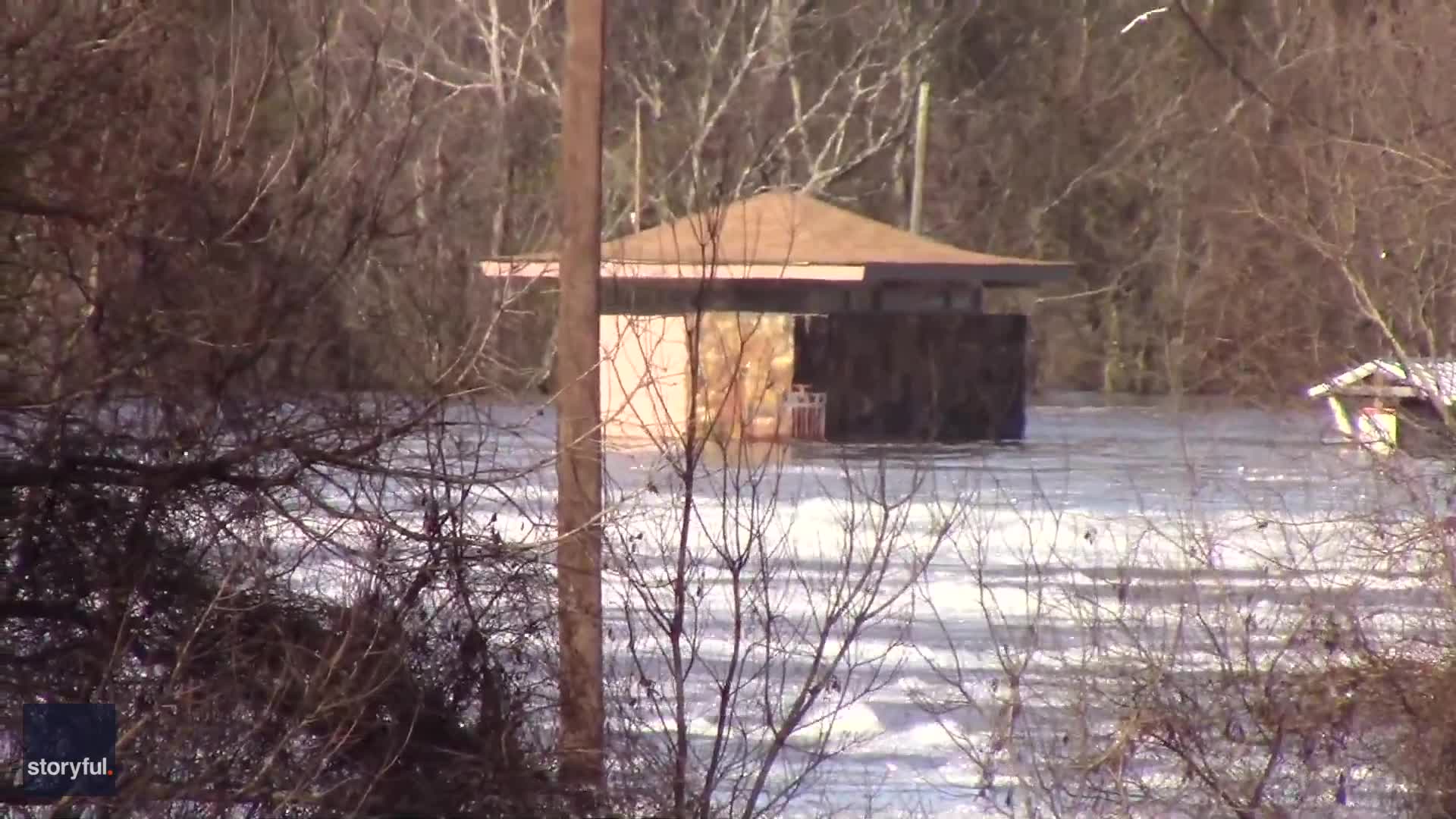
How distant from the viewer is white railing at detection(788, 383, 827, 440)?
2820cm

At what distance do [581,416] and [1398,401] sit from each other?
5.28 m

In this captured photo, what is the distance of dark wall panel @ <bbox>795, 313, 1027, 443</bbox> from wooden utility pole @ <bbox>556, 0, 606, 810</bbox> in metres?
19.6

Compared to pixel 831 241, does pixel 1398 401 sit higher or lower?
lower

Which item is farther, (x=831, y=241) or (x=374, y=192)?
(x=831, y=241)

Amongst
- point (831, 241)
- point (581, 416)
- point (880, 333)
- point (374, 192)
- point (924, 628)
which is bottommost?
point (924, 628)

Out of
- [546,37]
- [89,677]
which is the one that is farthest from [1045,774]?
[546,37]

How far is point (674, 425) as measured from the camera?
7.62 meters

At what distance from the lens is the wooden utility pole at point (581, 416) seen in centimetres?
768

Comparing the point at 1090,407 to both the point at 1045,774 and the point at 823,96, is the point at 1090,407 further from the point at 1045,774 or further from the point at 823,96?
the point at 1045,774

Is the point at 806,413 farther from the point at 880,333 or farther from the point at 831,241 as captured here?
the point at 831,241

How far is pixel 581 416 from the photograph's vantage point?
7875 mm
